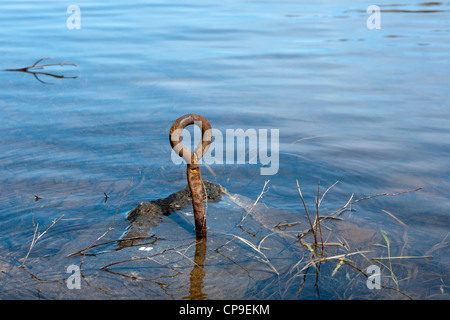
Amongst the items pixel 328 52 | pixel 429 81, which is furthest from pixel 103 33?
pixel 429 81

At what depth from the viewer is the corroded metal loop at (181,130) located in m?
2.69

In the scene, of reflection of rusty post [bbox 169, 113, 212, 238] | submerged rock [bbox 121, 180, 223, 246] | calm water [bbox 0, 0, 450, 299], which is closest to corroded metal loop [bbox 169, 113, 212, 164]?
reflection of rusty post [bbox 169, 113, 212, 238]

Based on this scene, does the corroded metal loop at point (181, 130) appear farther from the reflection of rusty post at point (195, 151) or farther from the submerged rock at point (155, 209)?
the submerged rock at point (155, 209)

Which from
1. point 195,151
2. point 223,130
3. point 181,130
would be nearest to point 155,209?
point 195,151

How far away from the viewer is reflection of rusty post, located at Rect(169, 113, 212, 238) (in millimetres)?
2695

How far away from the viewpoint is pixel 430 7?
43.0ft

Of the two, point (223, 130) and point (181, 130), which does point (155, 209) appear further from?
point (223, 130)

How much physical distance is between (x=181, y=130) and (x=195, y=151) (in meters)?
0.23

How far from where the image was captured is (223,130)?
5309mm

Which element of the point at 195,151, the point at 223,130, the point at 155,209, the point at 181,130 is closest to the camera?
the point at 181,130

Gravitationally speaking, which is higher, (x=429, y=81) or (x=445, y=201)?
(x=429, y=81)

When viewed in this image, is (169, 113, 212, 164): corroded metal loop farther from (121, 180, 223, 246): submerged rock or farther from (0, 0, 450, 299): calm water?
(0, 0, 450, 299): calm water

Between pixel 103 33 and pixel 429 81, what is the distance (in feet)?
21.6
